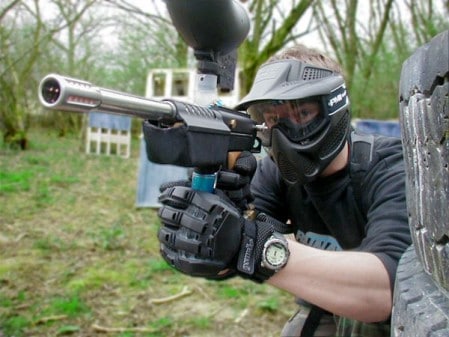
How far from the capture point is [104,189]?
22.3 ft

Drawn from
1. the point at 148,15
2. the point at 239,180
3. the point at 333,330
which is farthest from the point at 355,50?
the point at 239,180

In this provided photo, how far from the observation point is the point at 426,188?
0.92m

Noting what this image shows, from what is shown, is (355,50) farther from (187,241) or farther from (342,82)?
(187,241)

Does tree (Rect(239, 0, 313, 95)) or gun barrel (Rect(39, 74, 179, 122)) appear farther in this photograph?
tree (Rect(239, 0, 313, 95))

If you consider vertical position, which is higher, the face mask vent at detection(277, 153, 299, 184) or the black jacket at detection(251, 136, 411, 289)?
the face mask vent at detection(277, 153, 299, 184)

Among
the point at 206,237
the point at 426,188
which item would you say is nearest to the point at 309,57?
the point at 206,237

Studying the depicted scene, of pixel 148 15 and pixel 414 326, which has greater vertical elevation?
pixel 148 15

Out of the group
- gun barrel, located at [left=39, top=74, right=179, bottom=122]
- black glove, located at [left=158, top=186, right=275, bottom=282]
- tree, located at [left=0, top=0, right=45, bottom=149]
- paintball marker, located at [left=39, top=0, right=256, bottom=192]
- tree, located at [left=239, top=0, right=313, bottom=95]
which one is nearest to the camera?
gun barrel, located at [left=39, top=74, right=179, bottom=122]

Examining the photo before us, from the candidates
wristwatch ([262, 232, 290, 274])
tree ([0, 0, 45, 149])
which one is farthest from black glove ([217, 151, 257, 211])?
tree ([0, 0, 45, 149])

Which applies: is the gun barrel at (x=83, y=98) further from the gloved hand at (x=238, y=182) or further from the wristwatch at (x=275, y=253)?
the wristwatch at (x=275, y=253)

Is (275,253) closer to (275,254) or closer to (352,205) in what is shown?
(275,254)

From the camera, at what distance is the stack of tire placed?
32.1 inches

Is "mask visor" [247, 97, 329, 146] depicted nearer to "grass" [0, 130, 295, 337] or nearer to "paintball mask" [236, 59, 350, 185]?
"paintball mask" [236, 59, 350, 185]

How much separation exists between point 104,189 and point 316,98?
5.64 m
